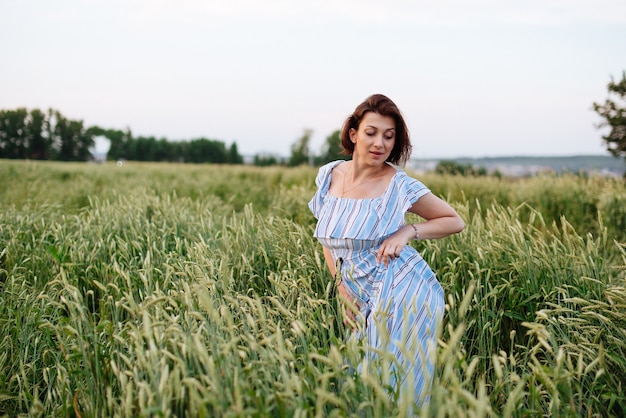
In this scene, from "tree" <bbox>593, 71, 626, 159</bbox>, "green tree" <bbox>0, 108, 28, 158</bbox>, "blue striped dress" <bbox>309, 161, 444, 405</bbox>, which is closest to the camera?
"blue striped dress" <bbox>309, 161, 444, 405</bbox>

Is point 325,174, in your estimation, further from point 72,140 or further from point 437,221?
point 72,140

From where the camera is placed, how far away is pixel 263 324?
172cm

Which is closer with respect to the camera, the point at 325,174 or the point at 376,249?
the point at 376,249

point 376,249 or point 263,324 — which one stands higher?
point 376,249

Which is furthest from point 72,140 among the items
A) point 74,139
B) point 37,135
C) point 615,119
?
point 615,119

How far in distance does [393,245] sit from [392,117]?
0.66 meters

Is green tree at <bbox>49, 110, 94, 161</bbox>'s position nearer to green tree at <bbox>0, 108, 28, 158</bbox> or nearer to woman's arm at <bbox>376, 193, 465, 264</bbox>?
green tree at <bbox>0, 108, 28, 158</bbox>

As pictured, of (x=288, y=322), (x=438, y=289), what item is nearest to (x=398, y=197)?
(x=438, y=289)

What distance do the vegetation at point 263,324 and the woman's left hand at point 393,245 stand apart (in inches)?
13.9

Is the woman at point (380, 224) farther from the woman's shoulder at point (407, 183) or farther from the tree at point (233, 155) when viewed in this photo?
the tree at point (233, 155)

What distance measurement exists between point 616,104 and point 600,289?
8296mm

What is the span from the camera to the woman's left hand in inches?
95.7

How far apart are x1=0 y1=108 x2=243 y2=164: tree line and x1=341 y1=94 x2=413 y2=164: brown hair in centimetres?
1626

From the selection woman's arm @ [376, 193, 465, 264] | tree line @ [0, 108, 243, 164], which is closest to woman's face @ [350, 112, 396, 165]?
woman's arm @ [376, 193, 465, 264]
